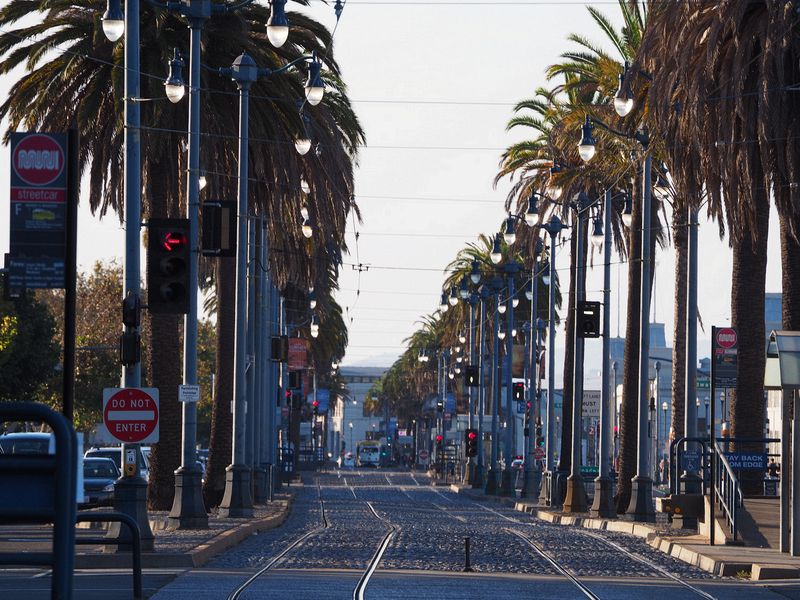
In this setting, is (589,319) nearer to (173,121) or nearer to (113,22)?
(173,121)

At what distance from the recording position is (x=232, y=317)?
42.4 m

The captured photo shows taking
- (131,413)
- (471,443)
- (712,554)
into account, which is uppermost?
(131,413)

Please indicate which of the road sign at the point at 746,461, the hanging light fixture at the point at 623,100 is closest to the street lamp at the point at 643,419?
the hanging light fixture at the point at 623,100

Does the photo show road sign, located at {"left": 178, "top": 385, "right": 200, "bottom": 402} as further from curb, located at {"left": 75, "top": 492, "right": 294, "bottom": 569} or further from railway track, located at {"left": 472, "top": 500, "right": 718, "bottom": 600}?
railway track, located at {"left": 472, "top": 500, "right": 718, "bottom": 600}

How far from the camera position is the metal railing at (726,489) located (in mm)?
28219

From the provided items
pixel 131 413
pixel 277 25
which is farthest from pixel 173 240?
pixel 277 25

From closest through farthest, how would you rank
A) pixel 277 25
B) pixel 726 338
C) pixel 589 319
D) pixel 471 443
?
pixel 277 25
pixel 726 338
pixel 589 319
pixel 471 443

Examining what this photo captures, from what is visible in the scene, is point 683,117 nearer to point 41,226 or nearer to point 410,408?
point 41,226

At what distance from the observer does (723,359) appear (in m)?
28.7

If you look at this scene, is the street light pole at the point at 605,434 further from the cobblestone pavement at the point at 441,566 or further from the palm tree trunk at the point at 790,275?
the palm tree trunk at the point at 790,275

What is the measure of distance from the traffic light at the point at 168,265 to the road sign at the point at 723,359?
1046cm

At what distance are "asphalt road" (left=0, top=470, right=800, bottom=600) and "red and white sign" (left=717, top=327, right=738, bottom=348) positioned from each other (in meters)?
4.03

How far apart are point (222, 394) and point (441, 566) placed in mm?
17835

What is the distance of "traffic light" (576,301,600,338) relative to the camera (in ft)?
147
